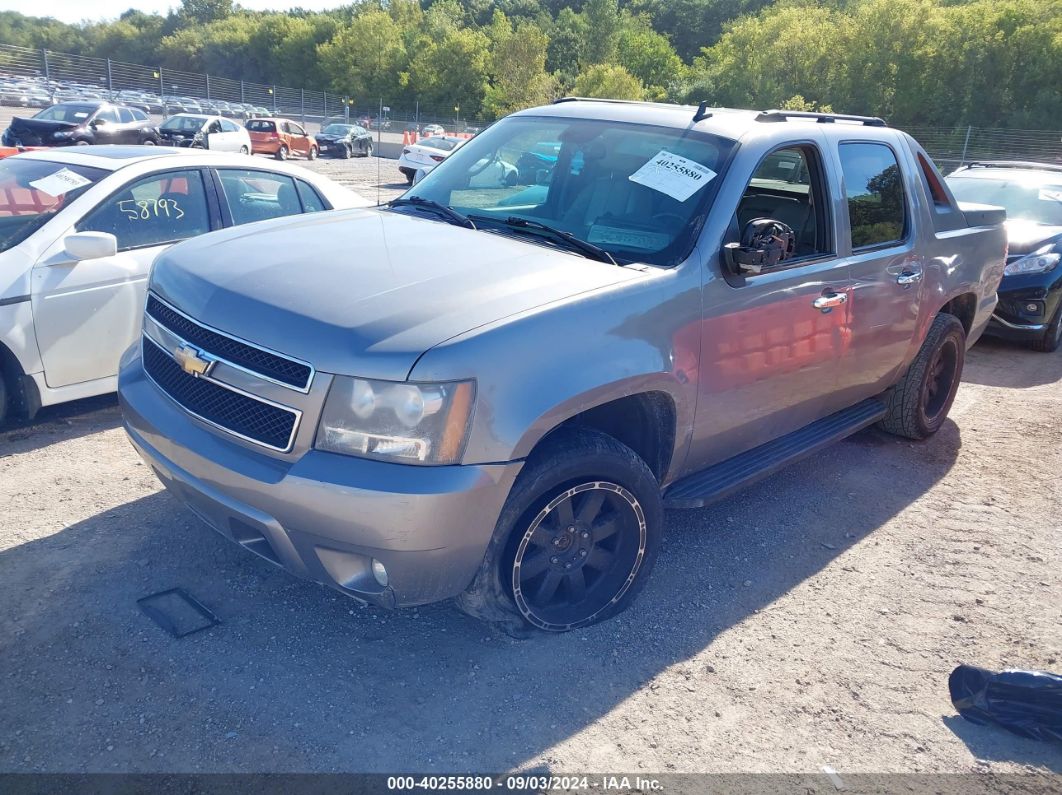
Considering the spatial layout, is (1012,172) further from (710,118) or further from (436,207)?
(436,207)

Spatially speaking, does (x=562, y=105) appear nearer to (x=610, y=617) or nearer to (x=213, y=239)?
(x=213, y=239)

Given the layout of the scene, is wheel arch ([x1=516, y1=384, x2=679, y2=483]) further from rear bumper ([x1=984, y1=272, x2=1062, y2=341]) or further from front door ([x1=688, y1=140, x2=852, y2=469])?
rear bumper ([x1=984, y1=272, x2=1062, y2=341])

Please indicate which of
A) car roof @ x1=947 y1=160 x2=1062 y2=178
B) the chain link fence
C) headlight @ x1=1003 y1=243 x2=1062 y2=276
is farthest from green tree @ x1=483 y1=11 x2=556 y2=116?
headlight @ x1=1003 y1=243 x2=1062 y2=276

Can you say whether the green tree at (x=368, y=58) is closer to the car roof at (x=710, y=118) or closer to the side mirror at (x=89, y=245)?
the side mirror at (x=89, y=245)

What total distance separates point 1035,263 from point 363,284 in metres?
7.65

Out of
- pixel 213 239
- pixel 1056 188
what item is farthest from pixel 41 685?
pixel 1056 188

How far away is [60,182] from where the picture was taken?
16.9 feet

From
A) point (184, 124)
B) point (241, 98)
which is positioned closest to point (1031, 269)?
point (184, 124)

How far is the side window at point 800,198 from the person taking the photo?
12.9 feet

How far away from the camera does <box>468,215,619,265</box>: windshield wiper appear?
3328mm

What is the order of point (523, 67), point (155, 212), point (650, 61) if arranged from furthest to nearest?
point (650, 61) < point (523, 67) < point (155, 212)

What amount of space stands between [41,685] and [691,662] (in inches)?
89.4

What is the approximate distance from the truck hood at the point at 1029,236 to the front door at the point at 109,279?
24.6 feet

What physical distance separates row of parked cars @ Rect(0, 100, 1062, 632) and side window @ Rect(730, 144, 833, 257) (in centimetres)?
1
